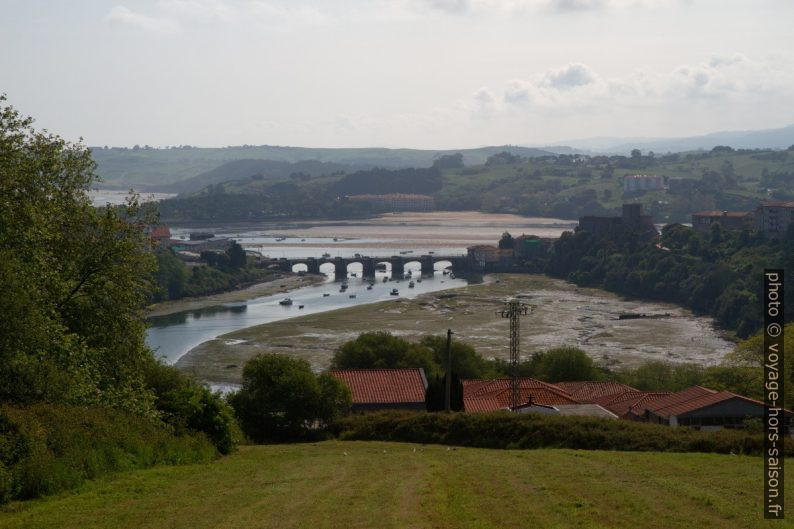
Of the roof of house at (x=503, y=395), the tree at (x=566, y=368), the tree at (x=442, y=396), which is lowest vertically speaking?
the tree at (x=566, y=368)

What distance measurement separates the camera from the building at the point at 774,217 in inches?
3802

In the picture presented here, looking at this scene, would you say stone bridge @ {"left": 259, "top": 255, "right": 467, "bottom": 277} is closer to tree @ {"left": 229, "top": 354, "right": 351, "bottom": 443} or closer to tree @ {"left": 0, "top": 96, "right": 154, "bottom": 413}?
tree @ {"left": 229, "top": 354, "right": 351, "bottom": 443}

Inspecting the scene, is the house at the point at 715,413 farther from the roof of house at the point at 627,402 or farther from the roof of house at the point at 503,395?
the roof of house at the point at 503,395

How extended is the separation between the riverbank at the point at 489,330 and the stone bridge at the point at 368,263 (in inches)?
736

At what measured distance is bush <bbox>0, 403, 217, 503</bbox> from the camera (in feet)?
35.0

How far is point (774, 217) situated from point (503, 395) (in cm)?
7857

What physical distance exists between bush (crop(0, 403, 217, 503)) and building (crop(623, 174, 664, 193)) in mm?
168207

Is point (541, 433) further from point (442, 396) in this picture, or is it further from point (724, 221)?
point (724, 221)

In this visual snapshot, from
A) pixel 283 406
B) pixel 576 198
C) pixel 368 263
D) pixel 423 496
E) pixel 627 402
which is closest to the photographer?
pixel 423 496

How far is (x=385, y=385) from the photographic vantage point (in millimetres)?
28781

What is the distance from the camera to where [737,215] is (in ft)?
352

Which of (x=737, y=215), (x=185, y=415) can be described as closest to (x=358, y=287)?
(x=737, y=215)

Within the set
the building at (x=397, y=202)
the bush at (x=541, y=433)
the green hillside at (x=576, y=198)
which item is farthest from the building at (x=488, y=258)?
the building at (x=397, y=202)

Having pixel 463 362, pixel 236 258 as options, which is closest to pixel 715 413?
pixel 463 362
